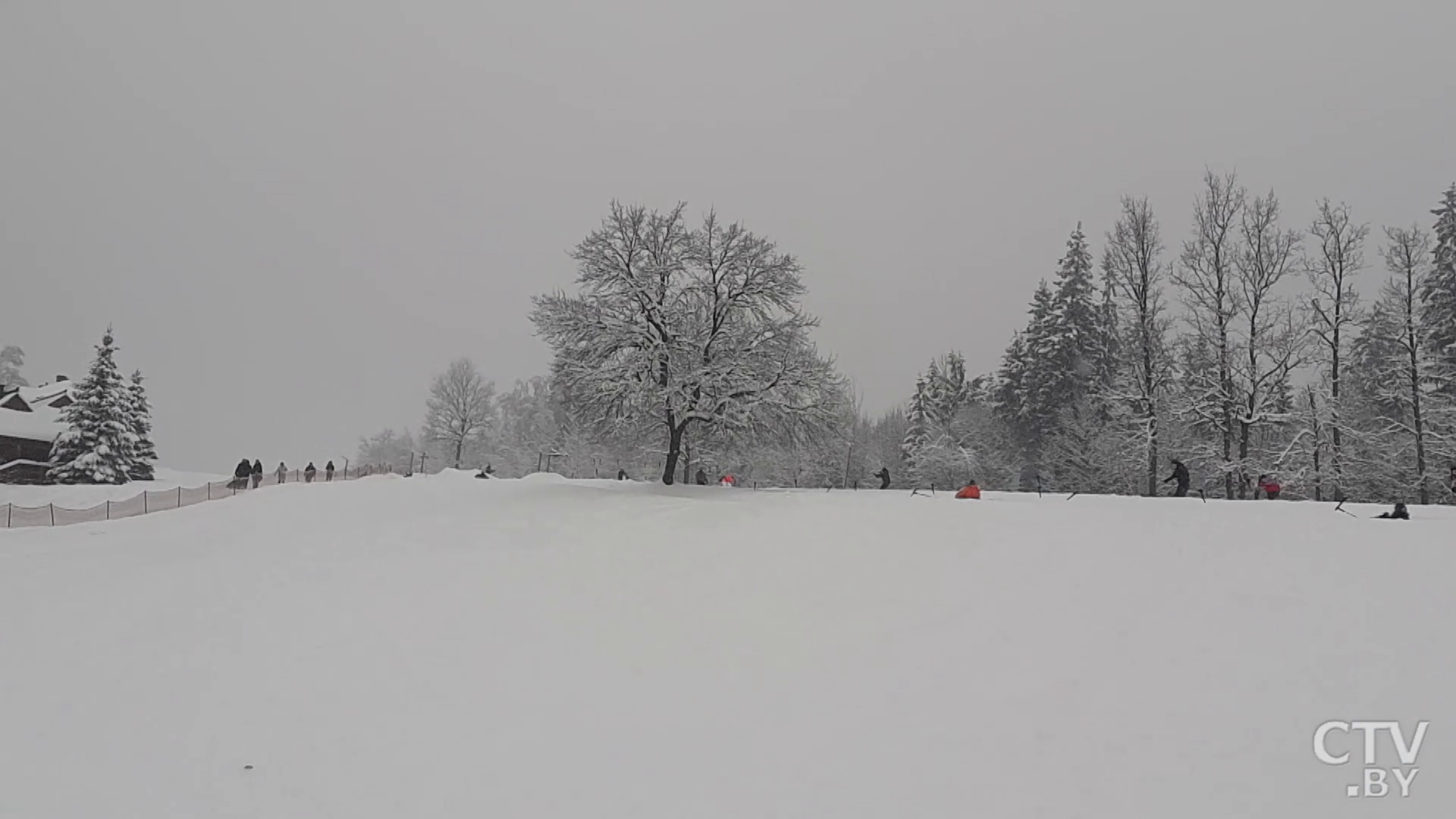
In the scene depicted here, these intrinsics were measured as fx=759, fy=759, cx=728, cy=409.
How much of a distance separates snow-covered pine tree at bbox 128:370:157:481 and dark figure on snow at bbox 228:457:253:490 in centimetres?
2009

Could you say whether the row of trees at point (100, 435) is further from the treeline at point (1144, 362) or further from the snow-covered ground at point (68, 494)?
the treeline at point (1144, 362)

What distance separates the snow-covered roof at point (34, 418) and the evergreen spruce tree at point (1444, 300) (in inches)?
2749

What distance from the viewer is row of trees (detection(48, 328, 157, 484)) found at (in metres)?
44.3

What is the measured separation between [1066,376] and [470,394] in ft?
157

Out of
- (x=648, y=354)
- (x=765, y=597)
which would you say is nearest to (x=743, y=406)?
(x=648, y=354)

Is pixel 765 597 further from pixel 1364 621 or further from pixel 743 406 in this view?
pixel 743 406

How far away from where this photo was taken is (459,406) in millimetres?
65250

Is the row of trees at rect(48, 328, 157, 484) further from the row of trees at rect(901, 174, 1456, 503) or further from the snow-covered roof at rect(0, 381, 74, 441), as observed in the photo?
the row of trees at rect(901, 174, 1456, 503)

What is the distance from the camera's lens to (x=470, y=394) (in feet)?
216

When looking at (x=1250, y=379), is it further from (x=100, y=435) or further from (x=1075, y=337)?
(x=100, y=435)

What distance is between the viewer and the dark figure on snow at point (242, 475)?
1151 inches

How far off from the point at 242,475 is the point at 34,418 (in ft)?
99.9

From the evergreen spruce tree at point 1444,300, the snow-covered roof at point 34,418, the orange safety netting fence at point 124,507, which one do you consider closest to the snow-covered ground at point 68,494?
the snow-covered roof at point 34,418

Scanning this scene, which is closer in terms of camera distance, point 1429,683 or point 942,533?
point 1429,683
